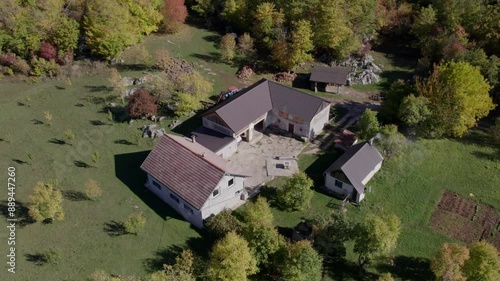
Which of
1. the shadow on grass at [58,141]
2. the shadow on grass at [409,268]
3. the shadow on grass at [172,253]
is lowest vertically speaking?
the shadow on grass at [172,253]

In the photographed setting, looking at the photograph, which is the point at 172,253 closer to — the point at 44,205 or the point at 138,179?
the point at 138,179

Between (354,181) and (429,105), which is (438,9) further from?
(354,181)

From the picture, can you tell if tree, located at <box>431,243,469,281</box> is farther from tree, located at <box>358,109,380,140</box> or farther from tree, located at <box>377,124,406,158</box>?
tree, located at <box>358,109,380,140</box>

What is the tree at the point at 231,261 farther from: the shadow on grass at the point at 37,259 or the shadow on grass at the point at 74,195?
the shadow on grass at the point at 74,195

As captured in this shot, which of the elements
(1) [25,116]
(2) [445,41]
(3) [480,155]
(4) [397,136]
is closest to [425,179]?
(4) [397,136]

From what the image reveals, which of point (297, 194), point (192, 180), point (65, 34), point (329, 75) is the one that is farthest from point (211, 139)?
point (65, 34)

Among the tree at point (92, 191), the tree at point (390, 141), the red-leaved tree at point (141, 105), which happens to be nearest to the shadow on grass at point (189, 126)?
the red-leaved tree at point (141, 105)

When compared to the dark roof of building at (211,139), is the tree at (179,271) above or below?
below
